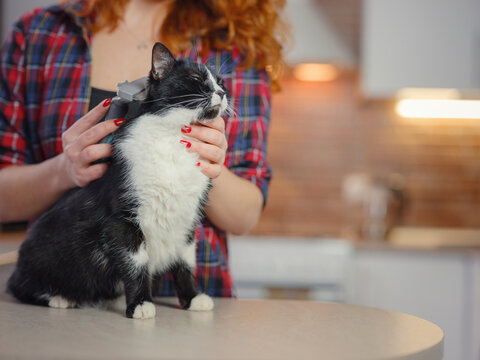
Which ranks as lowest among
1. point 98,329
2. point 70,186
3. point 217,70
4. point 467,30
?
point 98,329

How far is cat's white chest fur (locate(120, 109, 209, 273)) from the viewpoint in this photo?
0.52 meters

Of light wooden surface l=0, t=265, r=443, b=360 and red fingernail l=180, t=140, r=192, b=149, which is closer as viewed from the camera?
light wooden surface l=0, t=265, r=443, b=360

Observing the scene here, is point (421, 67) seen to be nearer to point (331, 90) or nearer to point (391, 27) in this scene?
point (391, 27)

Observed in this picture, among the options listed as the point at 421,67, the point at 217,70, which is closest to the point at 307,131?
the point at 421,67

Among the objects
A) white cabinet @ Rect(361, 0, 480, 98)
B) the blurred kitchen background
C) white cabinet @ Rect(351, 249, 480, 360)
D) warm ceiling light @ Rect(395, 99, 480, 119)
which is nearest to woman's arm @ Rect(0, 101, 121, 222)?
the blurred kitchen background

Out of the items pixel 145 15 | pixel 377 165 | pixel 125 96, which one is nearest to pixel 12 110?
pixel 145 15

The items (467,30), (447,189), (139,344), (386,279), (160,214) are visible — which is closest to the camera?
(139,344)

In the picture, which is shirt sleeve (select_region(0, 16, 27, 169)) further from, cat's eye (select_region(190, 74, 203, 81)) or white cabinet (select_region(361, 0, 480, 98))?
white cabinet (select_region(361, 0, 480, 98))

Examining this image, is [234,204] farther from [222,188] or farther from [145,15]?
[145,15]

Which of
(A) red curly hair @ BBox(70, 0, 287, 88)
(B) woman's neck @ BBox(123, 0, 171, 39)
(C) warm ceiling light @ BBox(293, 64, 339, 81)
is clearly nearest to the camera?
(B) woman's neck @ BBox(123, 0, 171, 39)

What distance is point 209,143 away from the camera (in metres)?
0.54

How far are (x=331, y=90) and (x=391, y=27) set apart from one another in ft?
1.51

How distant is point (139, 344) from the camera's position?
0.43m

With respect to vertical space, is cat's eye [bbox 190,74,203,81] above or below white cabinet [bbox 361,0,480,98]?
below
